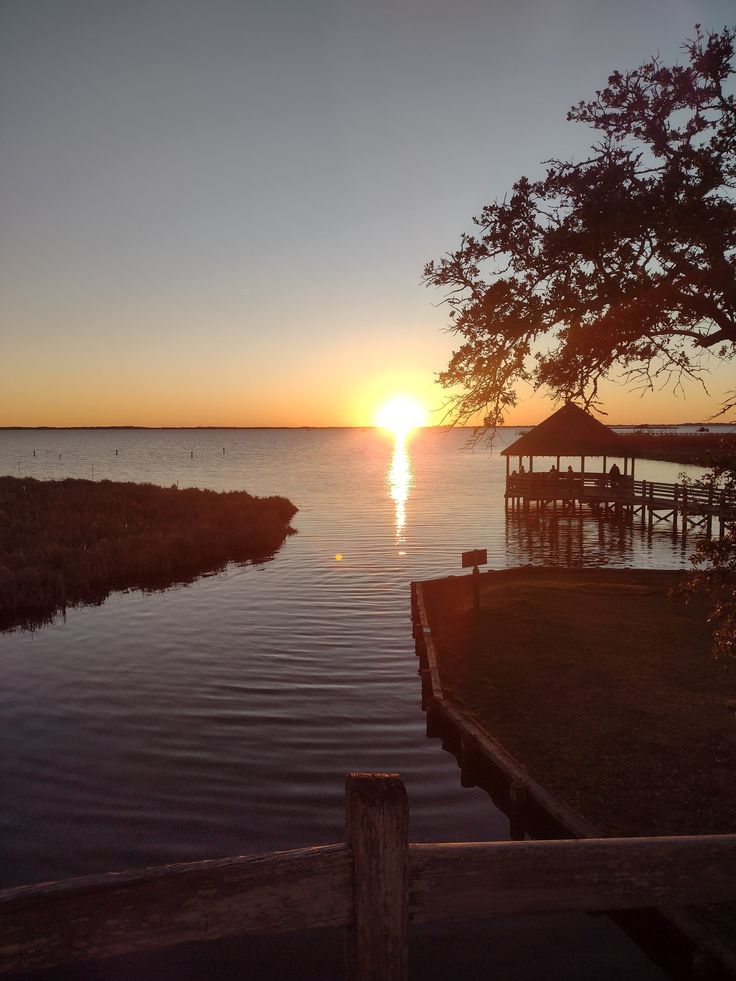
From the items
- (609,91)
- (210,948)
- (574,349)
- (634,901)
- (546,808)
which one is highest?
(609,91)

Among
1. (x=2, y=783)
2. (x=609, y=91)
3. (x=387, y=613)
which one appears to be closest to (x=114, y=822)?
(x=2, y=783)

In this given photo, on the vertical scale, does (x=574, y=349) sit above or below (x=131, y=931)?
above

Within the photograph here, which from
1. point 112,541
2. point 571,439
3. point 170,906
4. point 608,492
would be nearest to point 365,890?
point 170,906

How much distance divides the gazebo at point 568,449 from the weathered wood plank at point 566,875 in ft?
122

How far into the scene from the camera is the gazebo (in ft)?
132

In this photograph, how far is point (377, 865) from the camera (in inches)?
104

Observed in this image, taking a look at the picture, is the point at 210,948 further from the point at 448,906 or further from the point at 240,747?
the point at 448,906

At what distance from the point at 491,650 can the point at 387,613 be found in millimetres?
5763

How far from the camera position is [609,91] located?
7.33 m

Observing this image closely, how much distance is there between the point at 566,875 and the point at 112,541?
28140 millimetres

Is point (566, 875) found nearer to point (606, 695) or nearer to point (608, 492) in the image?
point (606, 695)

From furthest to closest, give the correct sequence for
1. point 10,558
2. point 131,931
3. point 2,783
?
1. point 10,558
2. point 2,783
3. point 131,931

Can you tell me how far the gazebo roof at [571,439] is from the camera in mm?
40219

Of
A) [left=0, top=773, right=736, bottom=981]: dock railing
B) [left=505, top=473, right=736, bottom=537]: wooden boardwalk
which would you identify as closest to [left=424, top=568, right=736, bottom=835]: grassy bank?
[left=0, top=773, right=736, bottom=981]: dock railing
